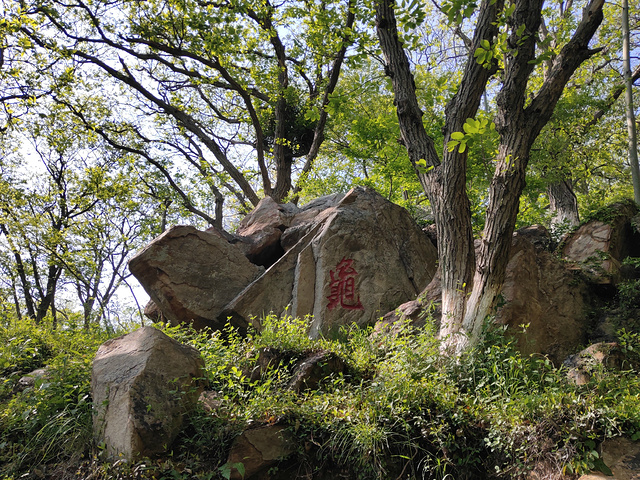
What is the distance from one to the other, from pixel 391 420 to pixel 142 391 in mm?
2010

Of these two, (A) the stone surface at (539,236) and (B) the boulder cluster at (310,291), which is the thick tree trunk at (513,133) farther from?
(A) the stone surface at (539,236)

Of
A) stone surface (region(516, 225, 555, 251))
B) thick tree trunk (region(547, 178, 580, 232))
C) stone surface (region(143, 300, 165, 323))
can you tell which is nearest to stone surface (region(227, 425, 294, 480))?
stone surface (region(516, 225, 555, 251))

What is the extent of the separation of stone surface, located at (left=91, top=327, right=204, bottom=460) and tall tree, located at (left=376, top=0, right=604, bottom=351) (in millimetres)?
2518

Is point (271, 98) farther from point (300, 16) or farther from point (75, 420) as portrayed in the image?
point (75, 420)

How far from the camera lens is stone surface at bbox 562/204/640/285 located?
18.1ft

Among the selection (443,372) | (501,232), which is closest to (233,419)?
(443,372)

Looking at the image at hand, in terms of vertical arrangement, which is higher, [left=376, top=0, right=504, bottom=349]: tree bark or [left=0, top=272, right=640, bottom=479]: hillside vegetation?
[left=376, top=0, right=504, bottom=349]: tree bark

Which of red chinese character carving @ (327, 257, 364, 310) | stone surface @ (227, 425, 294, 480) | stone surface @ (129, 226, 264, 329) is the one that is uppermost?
stone surface @ (129, 226, 264, 329)

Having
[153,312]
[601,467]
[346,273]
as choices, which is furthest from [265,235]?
[601,467]

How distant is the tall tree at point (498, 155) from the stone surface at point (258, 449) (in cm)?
184

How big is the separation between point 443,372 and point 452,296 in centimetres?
98

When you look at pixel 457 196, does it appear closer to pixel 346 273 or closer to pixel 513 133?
pixel 513 133

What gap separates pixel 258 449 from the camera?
3412 mm

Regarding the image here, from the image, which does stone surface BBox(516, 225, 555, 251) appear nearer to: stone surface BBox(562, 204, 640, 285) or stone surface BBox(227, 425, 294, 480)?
stone surface BBox(562, 204, 640, 285)
